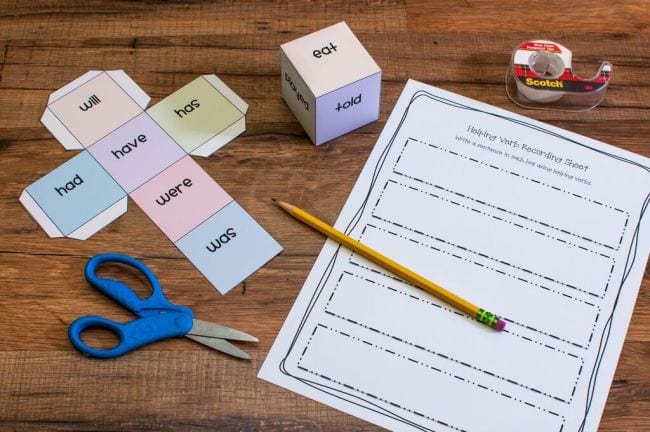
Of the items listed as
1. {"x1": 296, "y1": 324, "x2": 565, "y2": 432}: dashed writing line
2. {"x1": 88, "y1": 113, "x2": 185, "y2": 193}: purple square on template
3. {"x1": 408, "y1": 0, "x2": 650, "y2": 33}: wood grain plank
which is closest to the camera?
{"x1": 296, "y1": 324, "x2": 565, "y2": 432}: dashed writing line

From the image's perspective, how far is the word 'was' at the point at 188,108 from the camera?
0.78 meters

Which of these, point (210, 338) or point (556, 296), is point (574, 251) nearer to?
point (556, 296)

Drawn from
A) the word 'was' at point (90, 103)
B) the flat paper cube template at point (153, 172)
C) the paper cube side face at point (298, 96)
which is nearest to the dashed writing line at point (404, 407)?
the flat paper cube template at point (153, 172)

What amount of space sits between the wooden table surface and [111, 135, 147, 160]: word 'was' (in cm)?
5

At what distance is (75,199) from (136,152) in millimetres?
76

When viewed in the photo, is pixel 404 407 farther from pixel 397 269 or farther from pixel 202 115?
pixel 202 115

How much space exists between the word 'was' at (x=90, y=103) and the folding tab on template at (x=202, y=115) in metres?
0.06

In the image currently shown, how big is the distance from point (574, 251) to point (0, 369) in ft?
1.77

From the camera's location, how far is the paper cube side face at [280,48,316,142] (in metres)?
0.72

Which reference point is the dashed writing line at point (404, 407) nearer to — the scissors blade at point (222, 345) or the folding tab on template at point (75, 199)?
the scissors blade at point (222, 345)

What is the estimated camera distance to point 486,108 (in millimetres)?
790

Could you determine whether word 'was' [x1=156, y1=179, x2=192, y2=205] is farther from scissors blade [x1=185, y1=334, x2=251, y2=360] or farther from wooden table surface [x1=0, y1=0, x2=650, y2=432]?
scissors blade [x1=185, y1=334, x2=251, y2=360]

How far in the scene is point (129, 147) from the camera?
2.48 ft

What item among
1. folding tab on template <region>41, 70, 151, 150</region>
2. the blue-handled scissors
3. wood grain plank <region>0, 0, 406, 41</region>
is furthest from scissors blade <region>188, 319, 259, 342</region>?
wood grain plank <region>0, 0, 406, 41</region>
